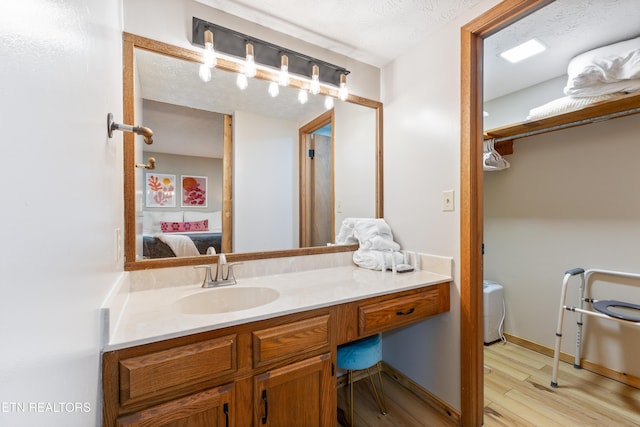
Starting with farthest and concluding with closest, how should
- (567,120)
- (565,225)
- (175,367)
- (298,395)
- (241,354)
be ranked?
(565,225) < (567,120) < (298,395) < (241,354) < (175,367)

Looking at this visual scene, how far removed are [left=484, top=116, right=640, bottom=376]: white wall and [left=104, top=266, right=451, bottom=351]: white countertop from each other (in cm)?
134

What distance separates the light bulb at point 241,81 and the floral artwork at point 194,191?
55 centimetres

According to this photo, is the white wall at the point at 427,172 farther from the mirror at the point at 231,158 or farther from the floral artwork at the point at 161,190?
the floral artwork at the point at 161,190

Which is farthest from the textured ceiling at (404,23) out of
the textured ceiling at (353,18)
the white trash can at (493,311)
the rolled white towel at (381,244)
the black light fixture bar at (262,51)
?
the white trash can at (493,311)

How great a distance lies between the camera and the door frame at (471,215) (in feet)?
4.73

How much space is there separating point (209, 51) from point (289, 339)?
141 cm

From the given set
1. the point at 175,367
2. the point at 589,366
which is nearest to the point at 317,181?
the point at 175,367

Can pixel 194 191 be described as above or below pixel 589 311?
above

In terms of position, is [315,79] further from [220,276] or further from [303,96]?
[220,276]

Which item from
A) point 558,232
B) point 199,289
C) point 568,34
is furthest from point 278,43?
point 558,232

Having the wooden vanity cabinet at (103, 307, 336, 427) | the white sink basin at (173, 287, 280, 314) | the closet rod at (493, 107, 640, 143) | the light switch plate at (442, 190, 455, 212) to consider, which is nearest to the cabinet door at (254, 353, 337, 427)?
the wooden vanity cabinet at (103, 307, 336, 427)

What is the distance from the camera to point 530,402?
1685 millimetres

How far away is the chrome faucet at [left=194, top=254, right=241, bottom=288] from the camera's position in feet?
4.40

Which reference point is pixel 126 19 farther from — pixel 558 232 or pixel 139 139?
pixel 558 232
